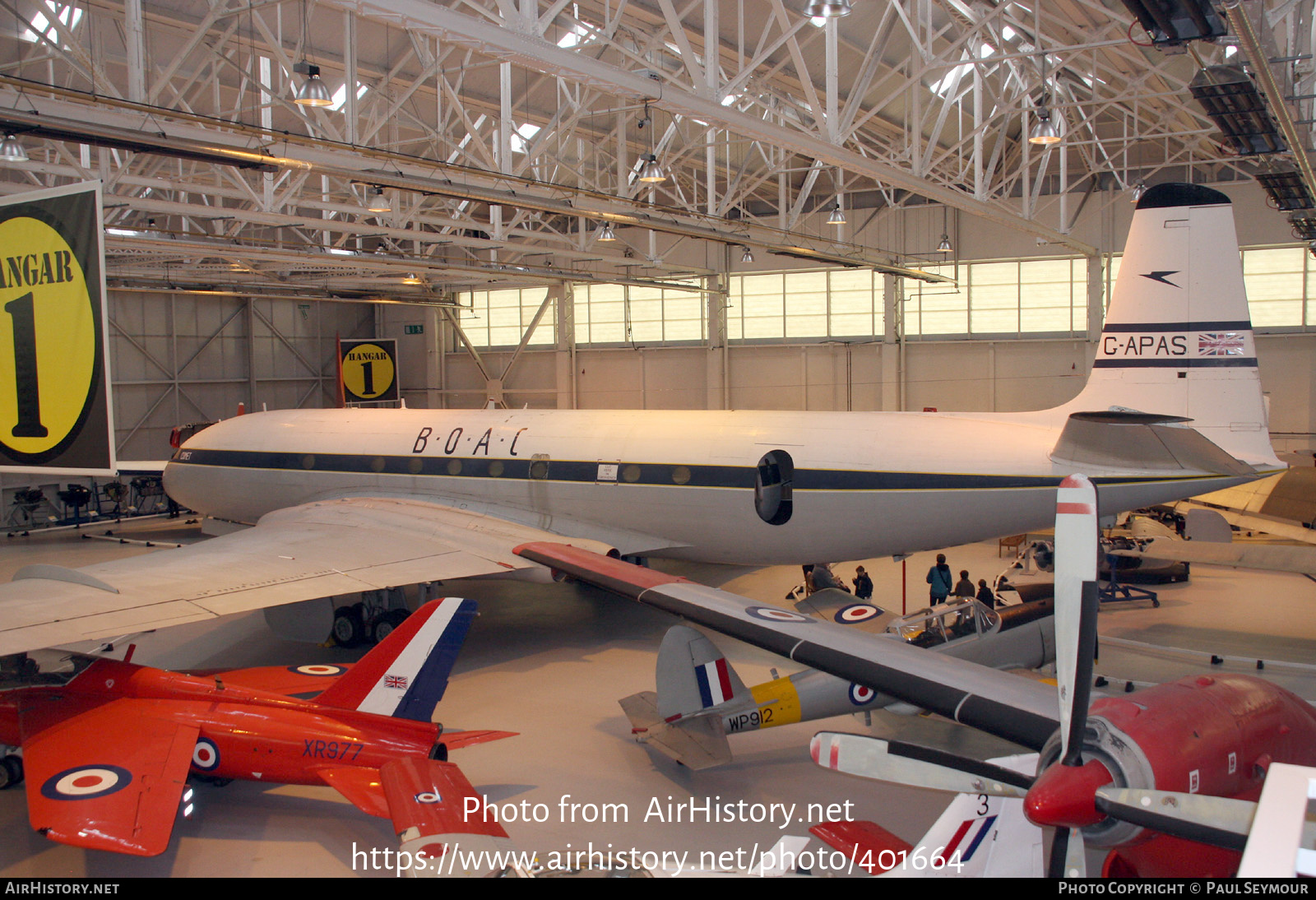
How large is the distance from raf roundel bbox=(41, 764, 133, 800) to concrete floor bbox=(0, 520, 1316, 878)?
34.5 inches

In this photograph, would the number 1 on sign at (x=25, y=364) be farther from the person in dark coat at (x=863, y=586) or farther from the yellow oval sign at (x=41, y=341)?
the person in dark coat at (x=863, y=586)

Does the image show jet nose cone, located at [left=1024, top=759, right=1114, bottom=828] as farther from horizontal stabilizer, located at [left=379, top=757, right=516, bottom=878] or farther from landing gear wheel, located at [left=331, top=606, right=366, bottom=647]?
landing gear wheel, located at [left=331, top=606, right=366, bottom=647]

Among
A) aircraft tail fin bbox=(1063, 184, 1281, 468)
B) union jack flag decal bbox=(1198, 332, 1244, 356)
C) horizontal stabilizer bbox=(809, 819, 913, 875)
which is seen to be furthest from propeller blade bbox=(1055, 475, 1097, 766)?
union jack flag decal bbox=(1198, 332, 1244, 356)

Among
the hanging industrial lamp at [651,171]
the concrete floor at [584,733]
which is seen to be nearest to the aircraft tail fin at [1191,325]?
the concrete floor at [584,733]

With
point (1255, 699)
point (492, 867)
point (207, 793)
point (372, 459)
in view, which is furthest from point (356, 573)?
point (1255, 699)

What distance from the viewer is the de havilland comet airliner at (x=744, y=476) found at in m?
11.7

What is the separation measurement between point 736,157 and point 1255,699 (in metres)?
26.3

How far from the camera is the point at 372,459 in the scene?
18094mm

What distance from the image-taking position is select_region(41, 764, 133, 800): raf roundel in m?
7.80

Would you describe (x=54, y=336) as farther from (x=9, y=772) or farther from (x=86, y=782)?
(x=9, y=772)

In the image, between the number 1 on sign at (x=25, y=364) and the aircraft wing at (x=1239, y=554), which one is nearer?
the number 1 on sign at (x=25, y=364)

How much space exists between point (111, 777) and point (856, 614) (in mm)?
8158

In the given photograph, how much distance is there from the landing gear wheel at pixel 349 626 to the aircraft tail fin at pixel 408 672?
19.1ft

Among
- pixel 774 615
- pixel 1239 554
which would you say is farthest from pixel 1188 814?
pixel 1239 554
